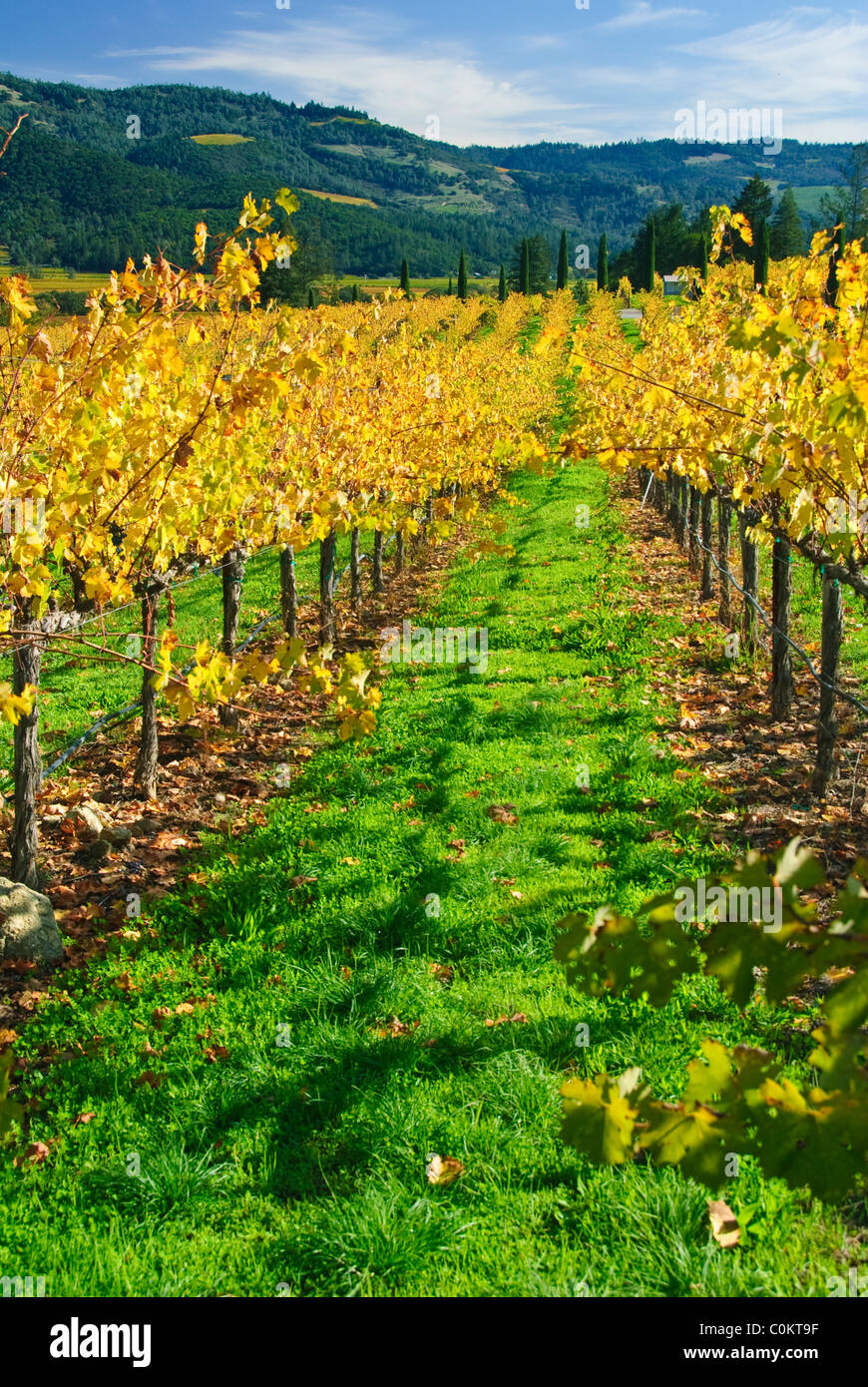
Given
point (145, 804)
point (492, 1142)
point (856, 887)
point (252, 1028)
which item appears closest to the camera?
point (856, 887)

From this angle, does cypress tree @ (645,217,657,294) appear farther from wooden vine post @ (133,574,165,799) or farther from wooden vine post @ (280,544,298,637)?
wooden vine post @ (133,574,165,799)

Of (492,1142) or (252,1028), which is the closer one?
(492,1142)

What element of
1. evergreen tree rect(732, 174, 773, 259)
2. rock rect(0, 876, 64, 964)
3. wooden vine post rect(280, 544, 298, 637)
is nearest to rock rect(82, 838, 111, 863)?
rock rect(0, 876, 64, 964)

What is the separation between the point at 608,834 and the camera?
5.93 meters

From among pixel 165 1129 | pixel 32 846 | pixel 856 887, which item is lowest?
pixel 165 1129

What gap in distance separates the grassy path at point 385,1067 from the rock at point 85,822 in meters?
1.16

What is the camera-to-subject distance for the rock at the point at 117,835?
645 centimetres

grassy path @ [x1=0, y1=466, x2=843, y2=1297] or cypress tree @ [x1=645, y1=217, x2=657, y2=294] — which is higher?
cypress tree @ [x1=645, y1=217, x2=657, y2=294]

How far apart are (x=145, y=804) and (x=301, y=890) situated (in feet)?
7.65

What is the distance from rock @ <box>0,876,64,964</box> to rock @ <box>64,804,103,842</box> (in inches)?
50.2

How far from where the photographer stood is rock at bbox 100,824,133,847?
254 inches

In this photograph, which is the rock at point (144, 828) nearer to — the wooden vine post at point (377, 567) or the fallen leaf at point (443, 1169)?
the fallen leaf at point (443, 1169)
